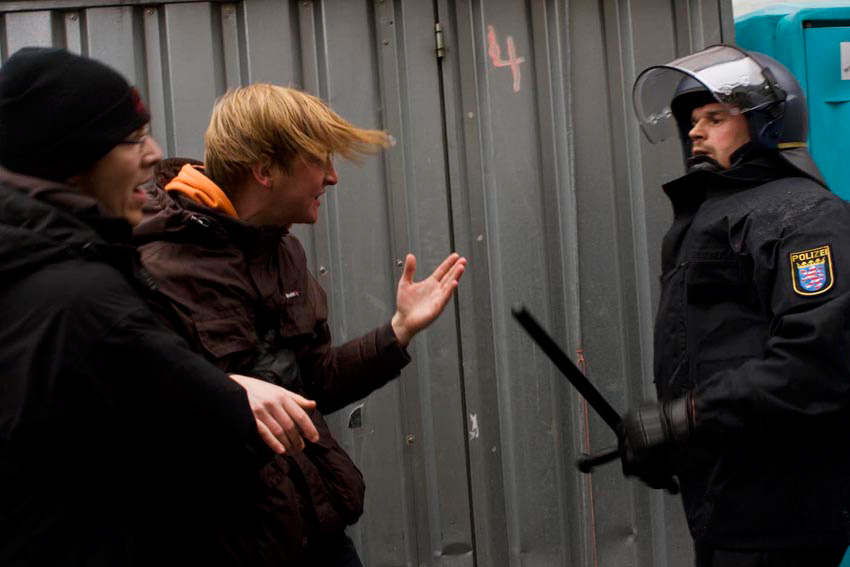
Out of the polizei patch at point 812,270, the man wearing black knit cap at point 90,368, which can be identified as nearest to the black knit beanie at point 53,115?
the man wearing black knit cap at point 90,368

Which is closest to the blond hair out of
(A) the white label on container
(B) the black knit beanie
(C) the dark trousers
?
(B) the black knit beanie

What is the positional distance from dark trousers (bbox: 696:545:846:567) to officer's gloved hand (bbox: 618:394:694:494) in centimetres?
27

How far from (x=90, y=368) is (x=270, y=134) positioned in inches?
34.7

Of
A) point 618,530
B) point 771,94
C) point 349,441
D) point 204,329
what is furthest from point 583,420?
point 204,329

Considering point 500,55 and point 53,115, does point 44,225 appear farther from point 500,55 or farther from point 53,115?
point 500,55

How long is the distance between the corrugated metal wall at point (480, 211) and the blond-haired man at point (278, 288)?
99 centimetres

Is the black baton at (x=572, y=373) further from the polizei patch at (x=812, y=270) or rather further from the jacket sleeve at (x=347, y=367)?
the polizei patch at (x=812, y=270)

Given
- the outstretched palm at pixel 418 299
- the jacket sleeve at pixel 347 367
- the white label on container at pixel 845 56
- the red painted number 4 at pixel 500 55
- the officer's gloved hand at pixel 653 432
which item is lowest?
the officer's gloved hand at pixel 653 432

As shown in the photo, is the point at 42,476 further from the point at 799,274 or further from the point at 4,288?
the point at 799,274

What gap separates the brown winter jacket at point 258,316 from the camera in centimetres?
215

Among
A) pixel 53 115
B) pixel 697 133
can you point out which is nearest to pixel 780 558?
pixel 697 133

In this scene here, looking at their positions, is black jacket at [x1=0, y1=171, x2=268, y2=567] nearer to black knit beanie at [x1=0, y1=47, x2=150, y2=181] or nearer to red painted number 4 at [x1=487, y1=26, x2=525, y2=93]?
black knit beanie at [x1=0, y1=47, x2=150, y2=181]

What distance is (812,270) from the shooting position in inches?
88.0

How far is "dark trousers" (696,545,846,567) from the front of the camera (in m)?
2.33
